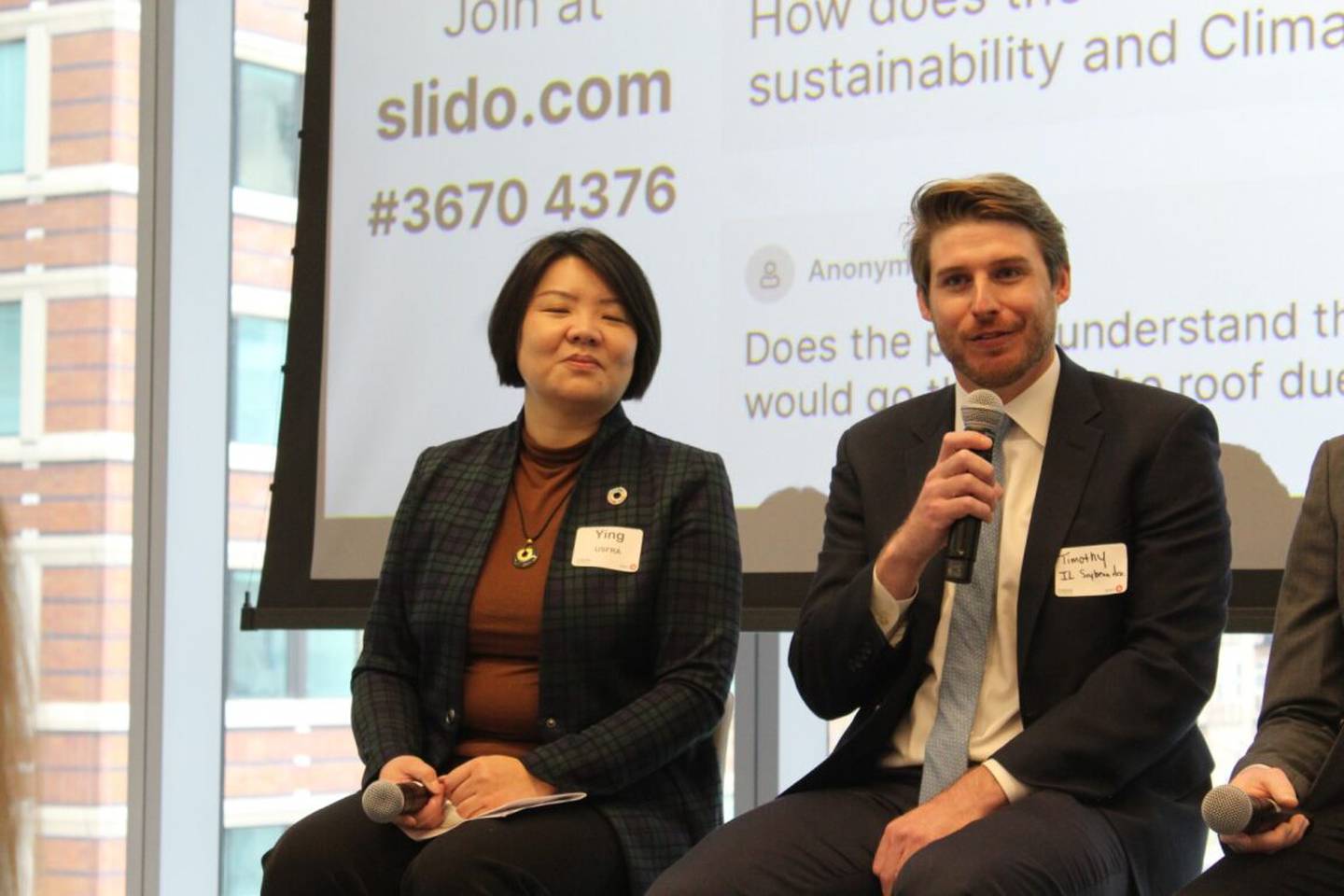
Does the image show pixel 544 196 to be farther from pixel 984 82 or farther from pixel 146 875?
pixel 146 875

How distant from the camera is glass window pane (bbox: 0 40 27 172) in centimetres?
491

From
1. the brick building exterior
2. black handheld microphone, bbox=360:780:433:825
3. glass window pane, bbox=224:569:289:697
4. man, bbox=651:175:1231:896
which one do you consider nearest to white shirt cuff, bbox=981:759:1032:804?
man, bbox=651:175:1231:896

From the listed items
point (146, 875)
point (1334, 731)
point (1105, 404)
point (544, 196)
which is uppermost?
point (544, 196)

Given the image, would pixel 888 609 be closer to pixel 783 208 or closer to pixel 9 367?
pixel 783 208

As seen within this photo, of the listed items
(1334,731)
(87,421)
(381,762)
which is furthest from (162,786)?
(1334,731)

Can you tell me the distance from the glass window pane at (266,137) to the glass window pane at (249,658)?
41.9 inches

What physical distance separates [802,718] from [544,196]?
4.48 ft

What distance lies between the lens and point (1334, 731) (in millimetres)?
2295

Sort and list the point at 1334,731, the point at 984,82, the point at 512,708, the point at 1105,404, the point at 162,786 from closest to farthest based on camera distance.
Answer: the point at 1334,731 < the point at 1105,404 < the point at 512,708 < the point at 984,82 < the point at 162,786

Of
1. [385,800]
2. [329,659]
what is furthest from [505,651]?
[329,659]

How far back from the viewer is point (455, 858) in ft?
8.05

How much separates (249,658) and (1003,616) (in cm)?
273

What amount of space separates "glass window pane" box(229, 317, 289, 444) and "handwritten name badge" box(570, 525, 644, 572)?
2.11m

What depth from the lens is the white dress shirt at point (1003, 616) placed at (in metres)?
2.47
